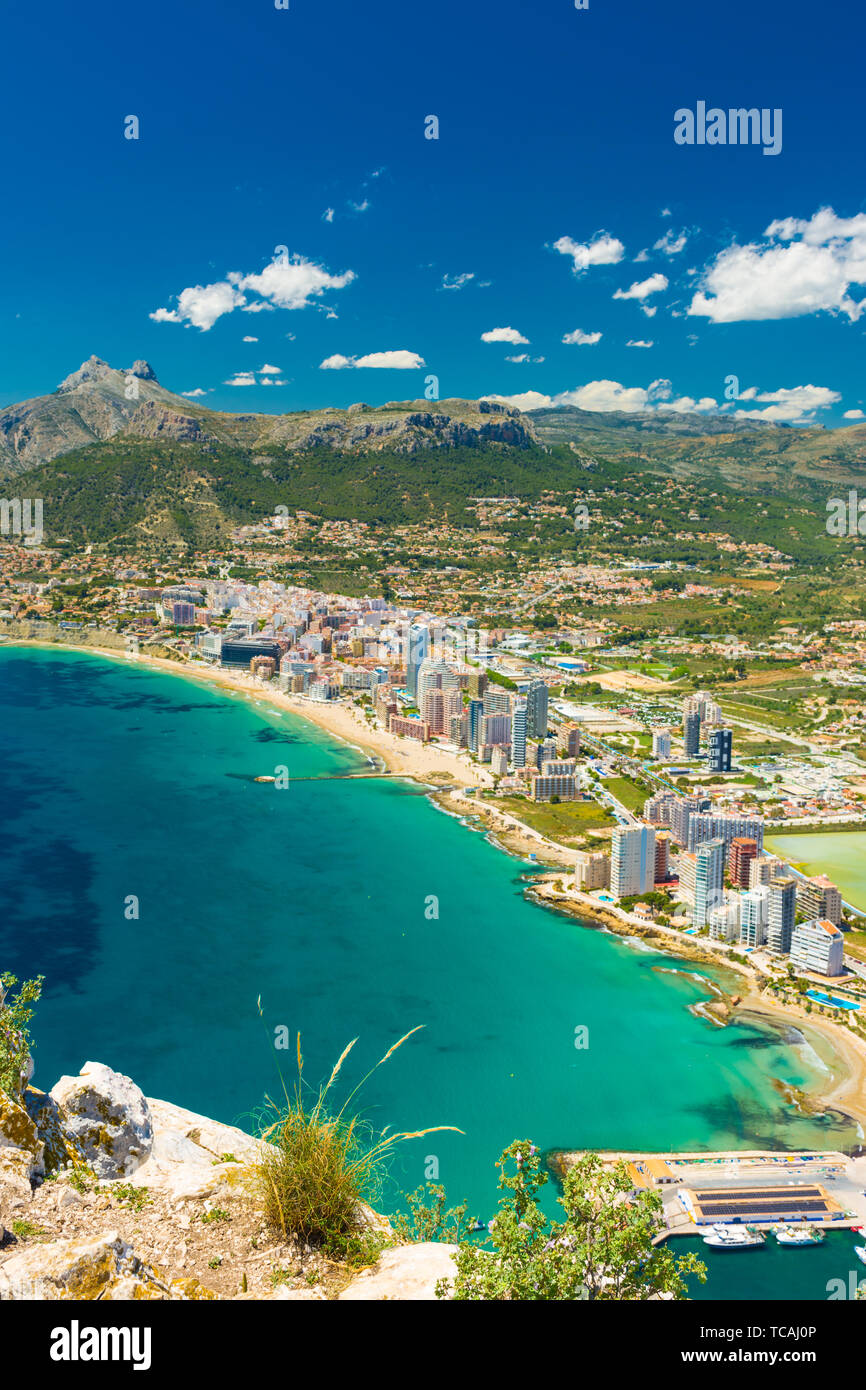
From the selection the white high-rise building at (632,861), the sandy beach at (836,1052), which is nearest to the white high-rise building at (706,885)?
the white high-rise building at (632,861)

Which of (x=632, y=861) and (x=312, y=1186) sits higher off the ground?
(x=312, y=1186)

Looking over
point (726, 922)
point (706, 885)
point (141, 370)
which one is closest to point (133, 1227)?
point (726, 922)

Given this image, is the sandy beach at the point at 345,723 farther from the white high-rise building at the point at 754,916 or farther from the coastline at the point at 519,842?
the white high-rise building at the point at 754,916

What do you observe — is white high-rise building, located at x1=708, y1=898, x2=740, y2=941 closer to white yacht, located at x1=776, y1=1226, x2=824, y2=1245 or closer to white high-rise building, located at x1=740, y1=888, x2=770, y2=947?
white high-rise building, located at x1=740, y1=888, x2=770, y2=947

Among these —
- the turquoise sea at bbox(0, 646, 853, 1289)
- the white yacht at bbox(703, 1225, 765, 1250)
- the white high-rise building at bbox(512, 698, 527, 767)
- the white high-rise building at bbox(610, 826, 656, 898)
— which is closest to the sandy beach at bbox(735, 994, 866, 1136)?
the turquoise sea at bbox(0, 646, 853, 1289)

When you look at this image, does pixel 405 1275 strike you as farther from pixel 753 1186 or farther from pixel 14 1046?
pixel 753 1186
